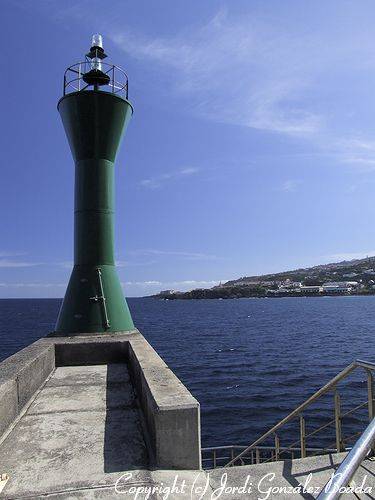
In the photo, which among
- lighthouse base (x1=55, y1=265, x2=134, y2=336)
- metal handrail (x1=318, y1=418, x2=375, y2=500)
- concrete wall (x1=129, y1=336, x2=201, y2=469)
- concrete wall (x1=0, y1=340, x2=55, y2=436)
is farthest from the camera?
lighthouse base (x1=55, y1=265, x2=134, y2=336)

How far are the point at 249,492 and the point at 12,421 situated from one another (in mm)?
2890

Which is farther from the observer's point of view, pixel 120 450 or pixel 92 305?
pixel 92 305

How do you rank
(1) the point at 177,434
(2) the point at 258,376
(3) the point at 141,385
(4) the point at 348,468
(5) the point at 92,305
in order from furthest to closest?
(2) the point at 258,376
(5) the point at 92,305
(3) the point at 141,385
(1) the point at 177,434
(4) the point at 348,468

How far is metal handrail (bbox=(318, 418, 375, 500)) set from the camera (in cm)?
186

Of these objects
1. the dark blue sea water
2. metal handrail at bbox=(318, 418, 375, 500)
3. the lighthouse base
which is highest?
the lighthouse base

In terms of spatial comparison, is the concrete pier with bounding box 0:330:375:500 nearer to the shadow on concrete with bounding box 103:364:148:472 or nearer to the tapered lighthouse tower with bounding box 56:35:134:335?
the shadow on concrete with bounding box 103:364:148:472

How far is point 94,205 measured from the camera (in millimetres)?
9547

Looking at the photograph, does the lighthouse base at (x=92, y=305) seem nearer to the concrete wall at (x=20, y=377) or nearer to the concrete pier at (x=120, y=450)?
the concrete wall at (x=20, y=377)

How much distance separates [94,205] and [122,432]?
597 centimetres

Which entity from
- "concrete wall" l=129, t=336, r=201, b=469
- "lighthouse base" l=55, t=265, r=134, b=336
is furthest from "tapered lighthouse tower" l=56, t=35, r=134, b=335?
"concrete wall" l=129, t=336, r=201, b=469

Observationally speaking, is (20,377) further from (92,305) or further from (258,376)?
(258,376)

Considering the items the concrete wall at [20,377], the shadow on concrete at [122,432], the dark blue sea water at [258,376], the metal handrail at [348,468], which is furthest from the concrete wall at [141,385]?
the dark blue sea water at [258,376]

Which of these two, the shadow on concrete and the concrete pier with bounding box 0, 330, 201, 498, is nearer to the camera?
the concrete pier with bounding box 0, 330, 201, 498

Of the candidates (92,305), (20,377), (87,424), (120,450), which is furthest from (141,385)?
(92,305)
